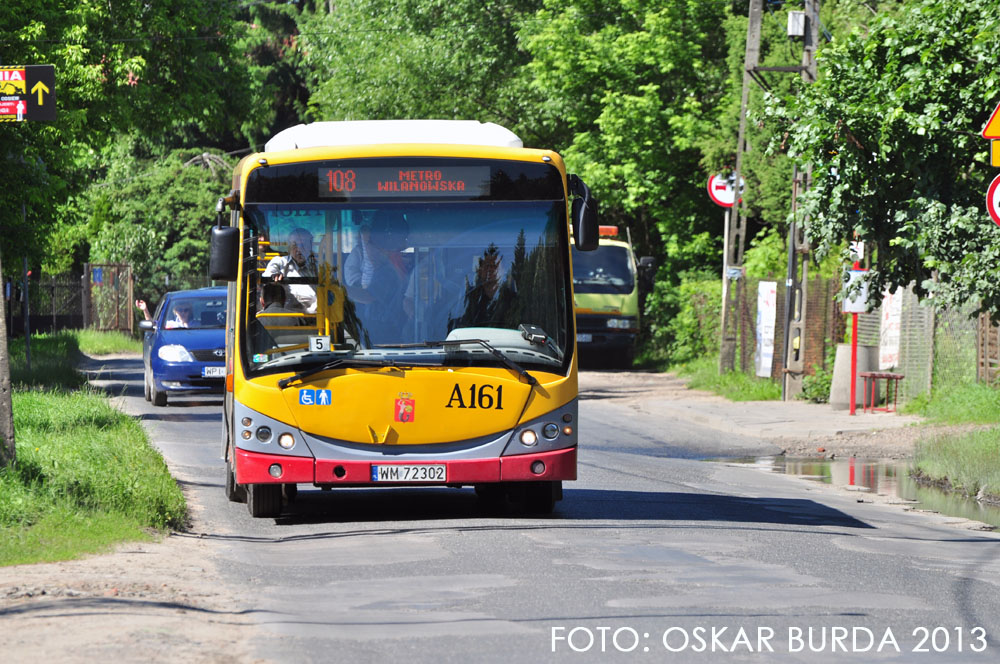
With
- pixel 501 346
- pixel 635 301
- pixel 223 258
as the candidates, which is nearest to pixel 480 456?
pixel 501 346

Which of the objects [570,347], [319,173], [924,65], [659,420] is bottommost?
[659,420]

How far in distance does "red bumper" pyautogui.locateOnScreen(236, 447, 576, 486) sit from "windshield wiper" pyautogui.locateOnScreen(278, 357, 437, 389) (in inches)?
20.5

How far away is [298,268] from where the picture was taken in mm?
11297

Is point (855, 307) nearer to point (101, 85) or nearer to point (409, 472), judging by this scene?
point (409, 472)

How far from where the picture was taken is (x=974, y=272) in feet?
53.4

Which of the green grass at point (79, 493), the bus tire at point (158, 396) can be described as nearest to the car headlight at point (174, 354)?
the bus tire at point (158, 396)

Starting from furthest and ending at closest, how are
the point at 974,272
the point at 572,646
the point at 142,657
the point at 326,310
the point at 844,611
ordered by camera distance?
the point at 974,272, the point at 326,310, the point at 844,611, the point at 572,646, the point at 142,657

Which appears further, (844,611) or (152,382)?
(152,382)

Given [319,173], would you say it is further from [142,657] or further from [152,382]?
[152,382]

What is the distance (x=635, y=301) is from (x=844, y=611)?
28787 millimetres

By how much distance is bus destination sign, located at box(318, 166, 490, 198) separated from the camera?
11461mm

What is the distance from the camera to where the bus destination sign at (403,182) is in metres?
11.5

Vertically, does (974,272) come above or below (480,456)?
above

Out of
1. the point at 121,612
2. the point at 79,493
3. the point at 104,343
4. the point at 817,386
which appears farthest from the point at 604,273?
the point at 121,612
